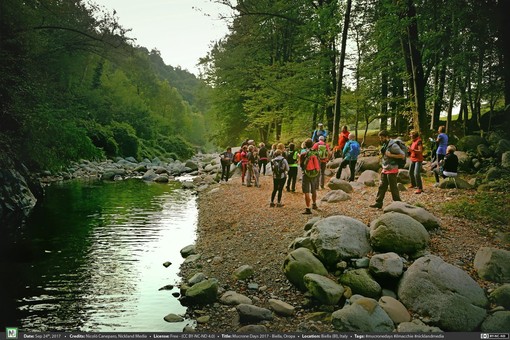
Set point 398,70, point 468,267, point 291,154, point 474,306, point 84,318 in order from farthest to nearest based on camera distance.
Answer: point 398,70, point 291,154, point 468,267, point 84,318, point 474,306

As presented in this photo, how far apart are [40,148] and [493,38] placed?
66.0 ft

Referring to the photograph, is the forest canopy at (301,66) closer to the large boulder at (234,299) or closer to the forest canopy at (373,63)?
the forest canopy at (373,63)

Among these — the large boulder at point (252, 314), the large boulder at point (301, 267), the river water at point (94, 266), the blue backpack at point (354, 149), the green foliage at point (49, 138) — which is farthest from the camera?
the green foliage at point (49, 138)

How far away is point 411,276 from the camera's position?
627 cm

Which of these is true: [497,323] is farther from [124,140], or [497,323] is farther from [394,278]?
A: [124,140]

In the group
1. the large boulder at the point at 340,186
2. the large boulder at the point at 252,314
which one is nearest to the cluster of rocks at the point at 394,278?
the large boulder at the point at 252,314

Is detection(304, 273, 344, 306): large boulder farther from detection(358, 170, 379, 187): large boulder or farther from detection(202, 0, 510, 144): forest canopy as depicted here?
detection(202, 0, 510, 144): forest canopy

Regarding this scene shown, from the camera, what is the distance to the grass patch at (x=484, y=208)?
343 inches

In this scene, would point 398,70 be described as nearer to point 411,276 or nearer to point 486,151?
point 486,151

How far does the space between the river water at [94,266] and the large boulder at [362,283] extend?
3.11m

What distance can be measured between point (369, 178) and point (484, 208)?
18.7 feet

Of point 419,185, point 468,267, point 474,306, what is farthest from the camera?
point 419,185

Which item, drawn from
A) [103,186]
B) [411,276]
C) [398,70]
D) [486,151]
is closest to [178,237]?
[411,276]

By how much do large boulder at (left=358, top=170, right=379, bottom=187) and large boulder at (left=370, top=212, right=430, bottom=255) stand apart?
6.83 meters
